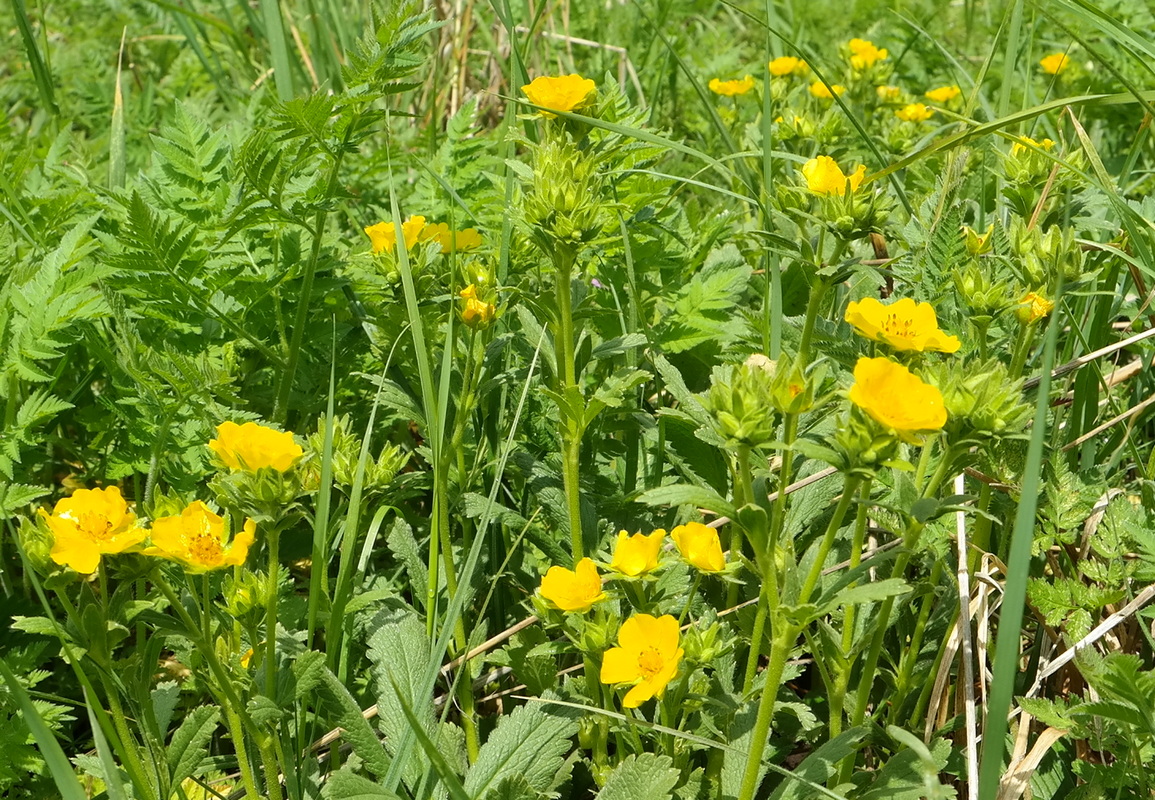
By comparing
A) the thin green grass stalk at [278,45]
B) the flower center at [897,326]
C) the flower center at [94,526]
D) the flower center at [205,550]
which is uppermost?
the thin green grass stalk at [278,45]

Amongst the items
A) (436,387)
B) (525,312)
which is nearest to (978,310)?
(525,312)

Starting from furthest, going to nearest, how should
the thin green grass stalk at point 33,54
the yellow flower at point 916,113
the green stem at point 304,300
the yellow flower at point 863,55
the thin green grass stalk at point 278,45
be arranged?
1. the yellow flower at point 863,55
2. the yellow flower at point 916,113
3. the thin green grass stalk at point 278,45
4. the thin green grass stalk at point 33,54
5. the green stem at point 304,300

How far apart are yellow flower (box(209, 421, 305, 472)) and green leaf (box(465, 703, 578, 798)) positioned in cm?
57

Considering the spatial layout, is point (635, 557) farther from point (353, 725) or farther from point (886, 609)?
point (353, 725)

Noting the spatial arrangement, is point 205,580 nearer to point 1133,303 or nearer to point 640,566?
point 640,566

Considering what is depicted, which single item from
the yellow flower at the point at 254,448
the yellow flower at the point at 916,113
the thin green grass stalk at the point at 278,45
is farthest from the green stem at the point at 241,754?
the yellow flower at the point at 916,113

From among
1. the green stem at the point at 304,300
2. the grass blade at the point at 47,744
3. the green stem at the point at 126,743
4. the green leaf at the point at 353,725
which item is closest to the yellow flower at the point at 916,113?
the green stem at the point at 304,300

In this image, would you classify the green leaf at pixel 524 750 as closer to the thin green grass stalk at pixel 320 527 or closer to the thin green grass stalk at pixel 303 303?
the thin green grass stalk at pixel 320 527

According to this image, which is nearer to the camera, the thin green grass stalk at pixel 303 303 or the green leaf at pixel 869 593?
the green leaf at pixel 869 593

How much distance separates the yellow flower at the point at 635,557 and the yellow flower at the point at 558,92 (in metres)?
0.76

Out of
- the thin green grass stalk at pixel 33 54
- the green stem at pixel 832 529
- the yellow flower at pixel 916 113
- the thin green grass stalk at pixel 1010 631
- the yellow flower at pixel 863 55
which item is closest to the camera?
the thin green grass stalk at pixel 1010 631

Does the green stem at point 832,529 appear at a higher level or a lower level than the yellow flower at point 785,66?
lower

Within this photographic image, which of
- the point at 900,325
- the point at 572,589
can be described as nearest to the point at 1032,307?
the point at 900,325

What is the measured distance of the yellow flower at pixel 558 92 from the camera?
191 centimetres
